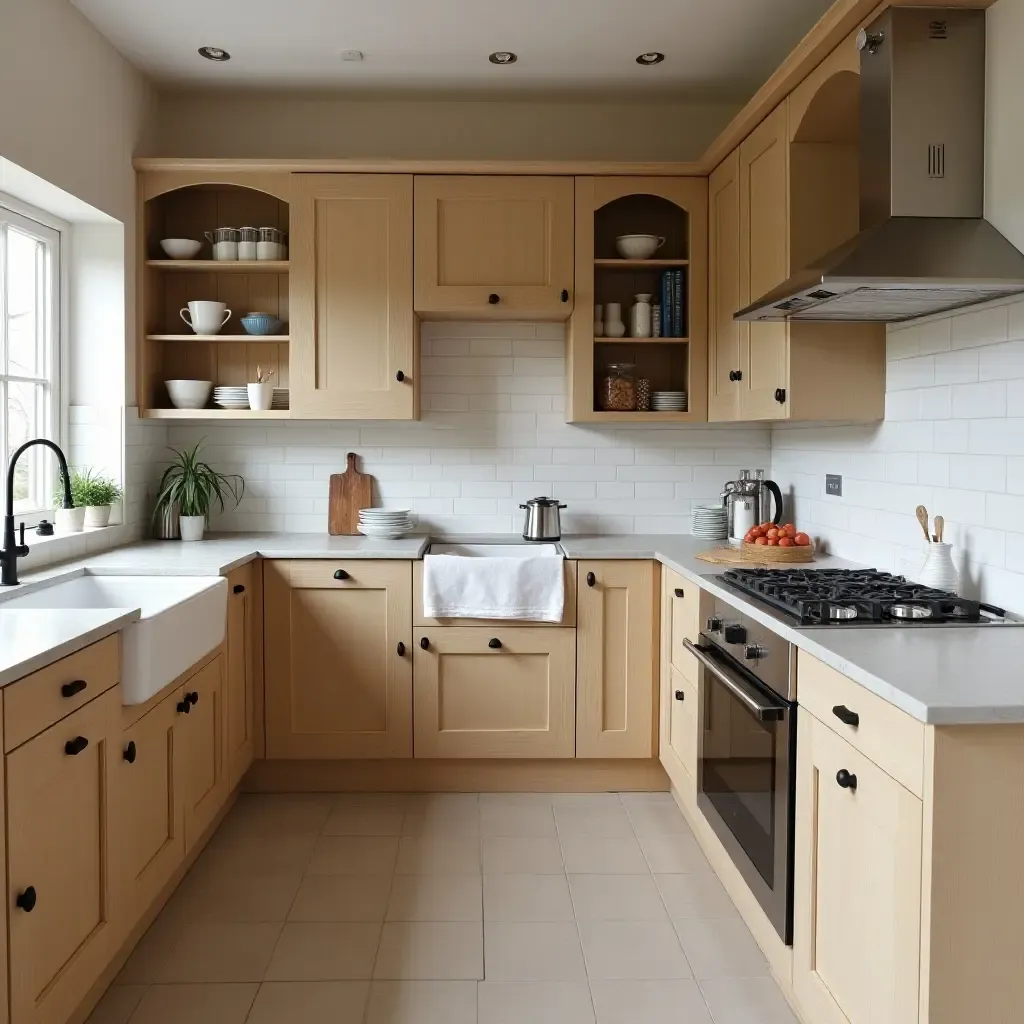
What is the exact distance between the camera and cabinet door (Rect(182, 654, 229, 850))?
9.27ft

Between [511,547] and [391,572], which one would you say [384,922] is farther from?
[511,547]

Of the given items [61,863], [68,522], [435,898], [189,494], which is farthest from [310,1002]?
[189,494]

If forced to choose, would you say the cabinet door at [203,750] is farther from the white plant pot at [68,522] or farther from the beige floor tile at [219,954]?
the white plant pot at [68,522]

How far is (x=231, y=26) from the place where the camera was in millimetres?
3359

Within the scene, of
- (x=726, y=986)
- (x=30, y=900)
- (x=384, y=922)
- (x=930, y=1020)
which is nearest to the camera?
(x=930, y=1020)

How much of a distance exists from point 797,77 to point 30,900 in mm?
2848

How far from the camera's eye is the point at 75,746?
2014 mm

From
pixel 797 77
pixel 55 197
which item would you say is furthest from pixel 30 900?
pixel 797 77

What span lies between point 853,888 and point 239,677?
2267 millimetres

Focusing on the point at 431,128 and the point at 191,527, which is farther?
the point at 431,128

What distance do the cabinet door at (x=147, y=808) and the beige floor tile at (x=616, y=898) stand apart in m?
1.15

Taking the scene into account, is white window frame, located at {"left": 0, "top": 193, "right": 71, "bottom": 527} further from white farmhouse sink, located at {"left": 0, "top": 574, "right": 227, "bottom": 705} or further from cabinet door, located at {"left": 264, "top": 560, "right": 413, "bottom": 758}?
cabinet door, located at {"left": 264, "top": 560, "right": 413, "bottom": 758}

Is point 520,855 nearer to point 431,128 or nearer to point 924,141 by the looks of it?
point 924,141

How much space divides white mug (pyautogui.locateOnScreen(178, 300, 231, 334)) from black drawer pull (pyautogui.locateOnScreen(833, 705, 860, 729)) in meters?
2.94
